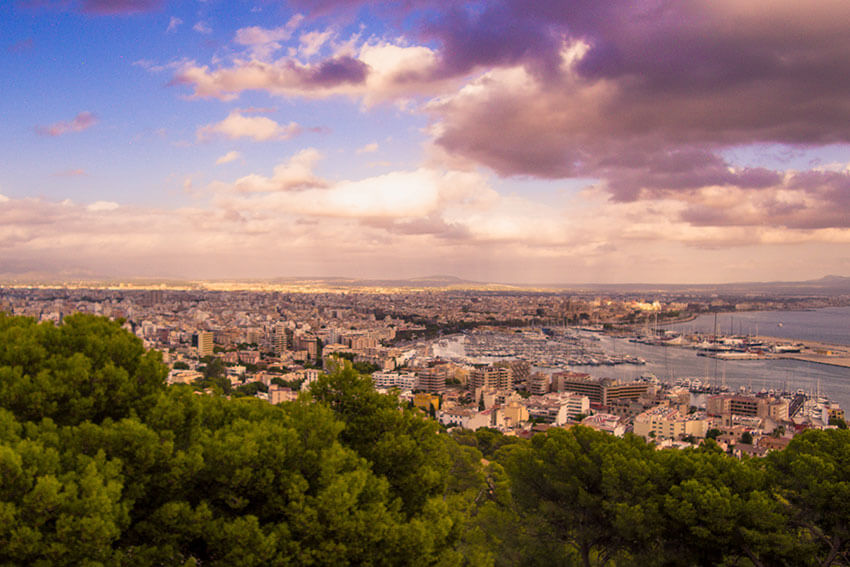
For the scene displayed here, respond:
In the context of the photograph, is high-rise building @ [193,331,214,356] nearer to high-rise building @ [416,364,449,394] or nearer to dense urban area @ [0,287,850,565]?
high-rise building @ [416,364,449,394]

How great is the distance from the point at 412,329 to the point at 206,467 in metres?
49.6

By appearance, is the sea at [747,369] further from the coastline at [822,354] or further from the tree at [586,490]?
the tree at [586,490]

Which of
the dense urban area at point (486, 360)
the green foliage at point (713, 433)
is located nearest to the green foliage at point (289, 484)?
the dense urban area at point (486, 360)

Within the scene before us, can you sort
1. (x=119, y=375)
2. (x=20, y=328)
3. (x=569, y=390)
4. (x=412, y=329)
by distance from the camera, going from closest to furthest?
(x=119, y=375) < (x=20, y=328) < (x=569, y=390) < (x=412, y=329)

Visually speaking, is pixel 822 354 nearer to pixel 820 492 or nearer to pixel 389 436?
pixel 820 492

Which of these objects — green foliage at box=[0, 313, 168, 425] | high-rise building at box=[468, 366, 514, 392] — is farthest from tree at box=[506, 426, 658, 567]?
high-rise building at box=[468, 366, 514, 392]

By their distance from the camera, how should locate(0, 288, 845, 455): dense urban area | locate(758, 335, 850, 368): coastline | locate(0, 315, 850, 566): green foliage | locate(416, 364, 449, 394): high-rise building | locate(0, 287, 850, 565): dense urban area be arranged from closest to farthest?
locate(0, 315, 850, 566): green foliage < locate(0, 287, 850, 565): dense urban area < locate(0, 288, 845, 455): dense urban area < locate(416, 364, 449, 394): high-rise building < locate(758, 335, 850, 368): coastline

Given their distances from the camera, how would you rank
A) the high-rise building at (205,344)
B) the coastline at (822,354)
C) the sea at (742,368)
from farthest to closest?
the coastline at (822,354) < the high-rise building at (205,344) < the sea at (742,368)

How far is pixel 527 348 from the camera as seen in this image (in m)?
39.5

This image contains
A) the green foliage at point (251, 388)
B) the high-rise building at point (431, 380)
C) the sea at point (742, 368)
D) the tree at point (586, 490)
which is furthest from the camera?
the sea at point (742, 368)

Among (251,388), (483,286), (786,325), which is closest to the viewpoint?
(251,388)

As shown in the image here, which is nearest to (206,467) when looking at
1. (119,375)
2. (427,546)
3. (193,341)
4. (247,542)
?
(247,542)

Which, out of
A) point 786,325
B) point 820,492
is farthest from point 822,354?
point 820,492

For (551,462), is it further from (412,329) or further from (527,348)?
(412,329)
